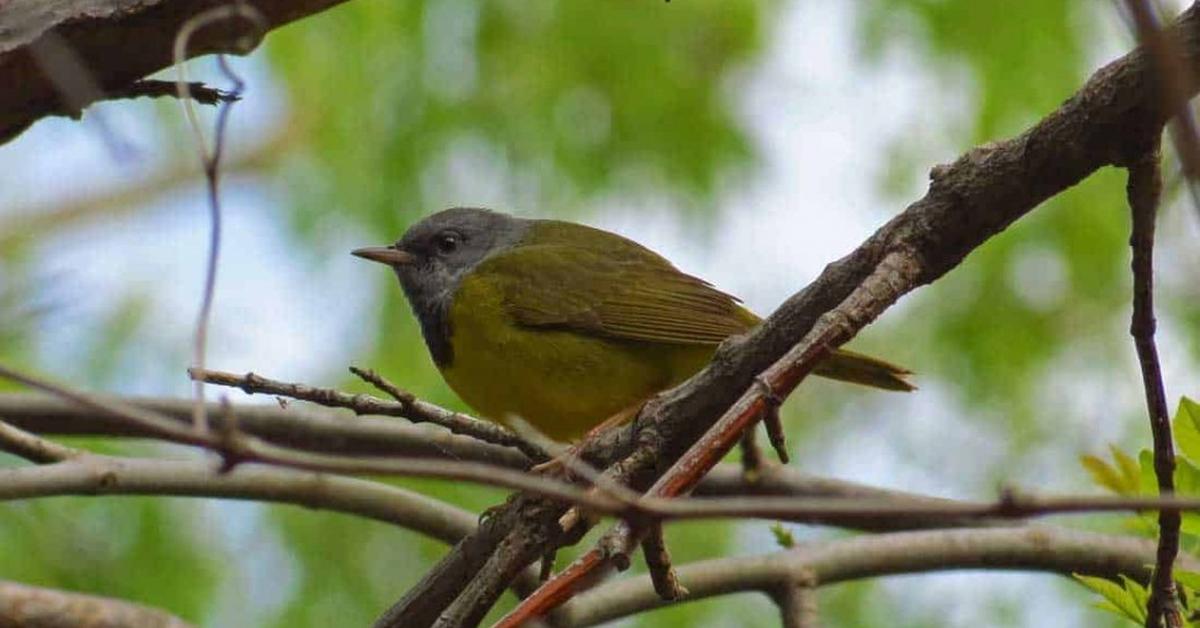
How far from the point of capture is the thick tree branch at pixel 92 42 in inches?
124

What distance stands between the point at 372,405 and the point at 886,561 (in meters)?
1.99

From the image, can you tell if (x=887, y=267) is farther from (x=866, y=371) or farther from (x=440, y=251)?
(x=440, y=251)

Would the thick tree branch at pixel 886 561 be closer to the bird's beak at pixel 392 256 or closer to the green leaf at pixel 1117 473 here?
the green leaf at pixel 1117 473

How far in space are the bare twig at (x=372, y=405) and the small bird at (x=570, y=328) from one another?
1777 mm

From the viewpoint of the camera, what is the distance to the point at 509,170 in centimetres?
769

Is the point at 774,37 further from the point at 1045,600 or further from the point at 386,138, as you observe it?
the point at 1045,600

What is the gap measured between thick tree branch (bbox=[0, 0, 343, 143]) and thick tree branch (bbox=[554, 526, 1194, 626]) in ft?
6.07

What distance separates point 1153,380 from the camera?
2557mm

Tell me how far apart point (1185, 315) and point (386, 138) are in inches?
157

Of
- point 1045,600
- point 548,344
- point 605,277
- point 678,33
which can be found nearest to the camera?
point 548,344

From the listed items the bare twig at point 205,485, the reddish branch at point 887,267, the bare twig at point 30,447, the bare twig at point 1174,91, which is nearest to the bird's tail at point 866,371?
the bare twig at point 205,485

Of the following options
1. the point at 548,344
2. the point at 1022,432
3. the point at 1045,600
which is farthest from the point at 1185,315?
the point at 548,344

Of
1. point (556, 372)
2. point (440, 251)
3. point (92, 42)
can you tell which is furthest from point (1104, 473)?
point (440, 251)

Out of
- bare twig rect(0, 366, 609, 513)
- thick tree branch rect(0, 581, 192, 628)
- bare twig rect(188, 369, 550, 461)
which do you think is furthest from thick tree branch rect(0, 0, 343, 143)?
bare twig rect(0, 366, 609, 513)
